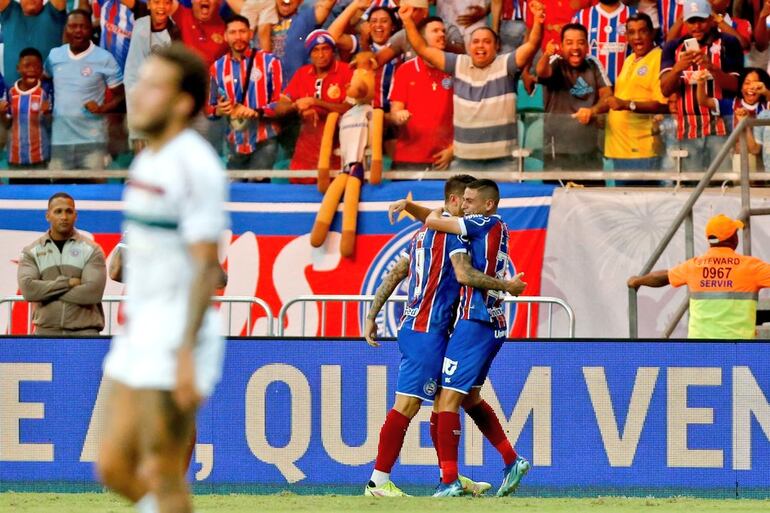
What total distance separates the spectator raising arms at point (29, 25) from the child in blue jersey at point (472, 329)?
7620mm

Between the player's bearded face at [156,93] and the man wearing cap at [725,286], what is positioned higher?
the player's bearded face at [156,93]

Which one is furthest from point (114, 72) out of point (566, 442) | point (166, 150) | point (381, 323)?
point (166, 150)

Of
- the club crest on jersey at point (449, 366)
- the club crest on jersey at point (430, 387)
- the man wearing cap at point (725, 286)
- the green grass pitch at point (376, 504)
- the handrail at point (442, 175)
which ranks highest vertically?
the handrail at point (442, 175)

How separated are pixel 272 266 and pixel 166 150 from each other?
34.4ft

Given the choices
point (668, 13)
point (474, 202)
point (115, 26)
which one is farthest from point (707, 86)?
point (115, 26)

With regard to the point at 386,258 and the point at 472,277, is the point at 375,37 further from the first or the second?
the point at 472,277

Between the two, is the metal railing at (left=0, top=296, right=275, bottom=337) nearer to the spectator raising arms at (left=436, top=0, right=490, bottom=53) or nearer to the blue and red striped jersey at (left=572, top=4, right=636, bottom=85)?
the spectator raising arms at (left=436, top=0, right=490, bottom=53)

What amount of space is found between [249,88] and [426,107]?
1.90 meters

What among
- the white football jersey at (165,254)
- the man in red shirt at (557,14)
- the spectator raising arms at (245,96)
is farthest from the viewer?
the spectator raising arms at (245,96)

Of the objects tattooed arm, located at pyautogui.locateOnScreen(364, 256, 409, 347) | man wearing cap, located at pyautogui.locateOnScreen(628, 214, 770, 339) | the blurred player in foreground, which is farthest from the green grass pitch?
man wearing cap, located at pyautogui.locateOnScreen(628, 214, 770, 339)

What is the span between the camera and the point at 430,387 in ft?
32.4

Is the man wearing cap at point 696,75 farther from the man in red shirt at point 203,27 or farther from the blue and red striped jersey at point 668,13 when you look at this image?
the man in red shirt at point 203,27

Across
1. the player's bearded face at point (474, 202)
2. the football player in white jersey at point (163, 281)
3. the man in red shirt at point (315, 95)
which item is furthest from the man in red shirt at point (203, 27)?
the football player in white jersey at point (163, 281)

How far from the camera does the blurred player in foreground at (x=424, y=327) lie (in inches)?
389
